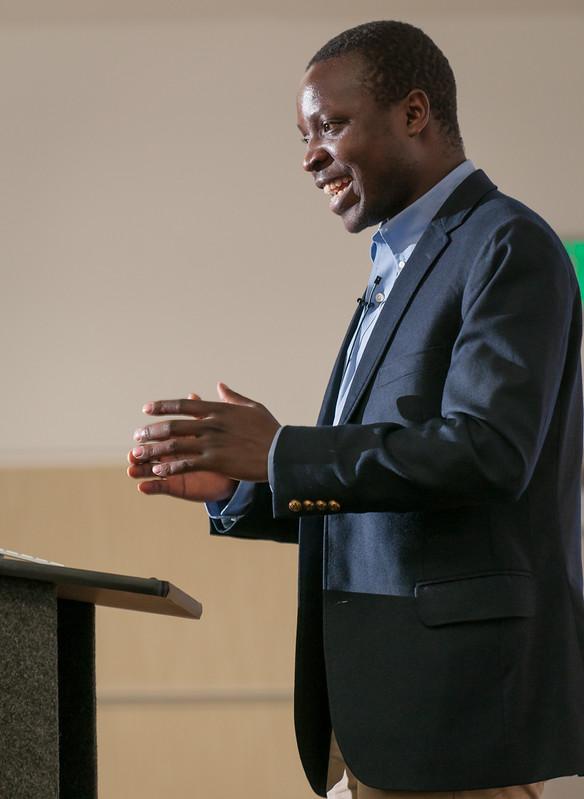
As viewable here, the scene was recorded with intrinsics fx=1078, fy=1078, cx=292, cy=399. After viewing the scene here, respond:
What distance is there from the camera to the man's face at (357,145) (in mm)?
1479

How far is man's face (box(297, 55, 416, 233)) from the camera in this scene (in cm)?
148

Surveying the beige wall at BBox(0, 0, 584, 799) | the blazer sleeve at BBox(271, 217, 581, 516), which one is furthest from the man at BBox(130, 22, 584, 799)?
the beige wall at BBox(0, 0, 584, 799)

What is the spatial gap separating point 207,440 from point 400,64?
662 mm

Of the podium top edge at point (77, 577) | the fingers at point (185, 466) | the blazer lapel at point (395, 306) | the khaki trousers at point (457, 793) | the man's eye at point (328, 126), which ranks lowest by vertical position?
the khaki trousers at point (457, 793)

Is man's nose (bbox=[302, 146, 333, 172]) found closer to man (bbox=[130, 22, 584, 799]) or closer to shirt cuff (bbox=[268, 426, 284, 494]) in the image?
man (bbox=[130, 22, 584, 799])

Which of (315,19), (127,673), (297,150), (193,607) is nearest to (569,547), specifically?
(193,607)

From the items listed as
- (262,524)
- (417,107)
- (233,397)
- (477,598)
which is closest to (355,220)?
(417,107)

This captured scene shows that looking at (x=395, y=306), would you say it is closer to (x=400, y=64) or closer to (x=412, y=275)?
(x=412, y=275)

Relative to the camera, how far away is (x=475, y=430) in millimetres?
1144

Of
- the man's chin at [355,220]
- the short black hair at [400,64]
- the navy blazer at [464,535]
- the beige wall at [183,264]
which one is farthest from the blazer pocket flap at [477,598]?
the beige wall at [183,264]

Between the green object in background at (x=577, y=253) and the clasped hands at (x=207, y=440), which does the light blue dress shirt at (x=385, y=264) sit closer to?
the clasped hands at (x=207, y=440)

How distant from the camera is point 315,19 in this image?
12.3ft

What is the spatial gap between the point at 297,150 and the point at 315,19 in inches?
18.6

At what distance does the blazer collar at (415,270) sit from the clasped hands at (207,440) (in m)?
0.15
